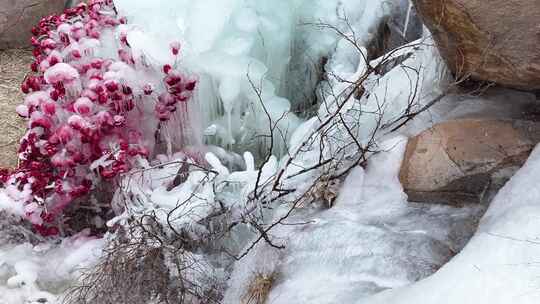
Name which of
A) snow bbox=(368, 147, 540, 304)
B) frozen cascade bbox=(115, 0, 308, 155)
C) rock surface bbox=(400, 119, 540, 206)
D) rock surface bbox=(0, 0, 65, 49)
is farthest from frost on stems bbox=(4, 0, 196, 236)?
rock surface bbox=(0, 0, 65, 49)

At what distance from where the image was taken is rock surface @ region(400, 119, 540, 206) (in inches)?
83.6

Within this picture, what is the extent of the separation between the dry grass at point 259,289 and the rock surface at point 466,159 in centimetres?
59

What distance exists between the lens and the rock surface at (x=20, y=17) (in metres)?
4.21

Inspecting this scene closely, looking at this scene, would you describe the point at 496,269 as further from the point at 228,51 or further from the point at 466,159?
the point at 228,51

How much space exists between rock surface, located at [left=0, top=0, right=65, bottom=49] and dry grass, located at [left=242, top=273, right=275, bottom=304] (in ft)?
9.94

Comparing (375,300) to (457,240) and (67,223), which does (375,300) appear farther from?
(67,223)

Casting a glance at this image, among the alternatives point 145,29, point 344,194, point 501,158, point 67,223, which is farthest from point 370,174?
point 67,223

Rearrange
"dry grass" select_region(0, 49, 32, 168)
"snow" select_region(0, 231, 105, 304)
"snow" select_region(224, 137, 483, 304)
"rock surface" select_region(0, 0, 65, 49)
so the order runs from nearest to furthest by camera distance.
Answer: "snow" select_region(224, 137, 483, 304) < "snow" select_region(0, 231, 105, 304) < "dry grass" select_region(0, 49, 32, 168) < "rock surface" select_region(0, 0, 65, 49)

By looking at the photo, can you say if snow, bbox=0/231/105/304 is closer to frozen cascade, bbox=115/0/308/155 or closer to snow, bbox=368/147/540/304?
frozen cascade, bbox=115/0/308/155

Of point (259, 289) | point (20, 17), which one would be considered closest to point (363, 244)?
point (259, 289)

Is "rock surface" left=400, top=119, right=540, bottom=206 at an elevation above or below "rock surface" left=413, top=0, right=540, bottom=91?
below

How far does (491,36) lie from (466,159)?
0.43 metres

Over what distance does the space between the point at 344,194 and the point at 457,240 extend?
516 millimetres

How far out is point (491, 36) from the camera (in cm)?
205
